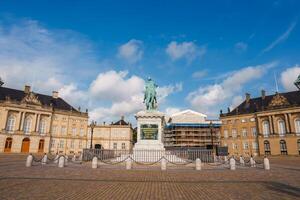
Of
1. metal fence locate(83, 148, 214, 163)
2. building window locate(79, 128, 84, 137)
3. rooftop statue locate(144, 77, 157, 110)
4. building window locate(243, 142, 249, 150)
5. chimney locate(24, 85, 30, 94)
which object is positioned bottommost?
metal fence locate(83, 148, 214, 163)

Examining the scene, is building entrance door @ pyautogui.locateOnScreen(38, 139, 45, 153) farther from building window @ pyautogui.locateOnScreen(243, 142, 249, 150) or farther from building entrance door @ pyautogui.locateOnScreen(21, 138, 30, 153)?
building window @ pyautogui.locateOnScreen(243, 142, 249, 150)

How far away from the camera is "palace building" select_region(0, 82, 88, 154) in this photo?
51.6 meters

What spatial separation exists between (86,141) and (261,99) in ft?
180

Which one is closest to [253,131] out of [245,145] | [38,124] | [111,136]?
[245,145]

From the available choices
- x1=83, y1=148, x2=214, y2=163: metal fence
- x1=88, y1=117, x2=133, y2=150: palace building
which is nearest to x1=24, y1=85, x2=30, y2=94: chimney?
x1=88, y1=117, x2=133, y2=150: palace building

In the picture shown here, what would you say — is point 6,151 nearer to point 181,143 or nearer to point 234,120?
point 181,143

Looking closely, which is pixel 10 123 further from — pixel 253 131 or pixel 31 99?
pixel 253 131

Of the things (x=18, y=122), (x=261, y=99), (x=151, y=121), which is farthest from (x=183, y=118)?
(x=151, y=121)

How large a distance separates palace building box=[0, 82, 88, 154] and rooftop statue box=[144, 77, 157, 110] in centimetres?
4095

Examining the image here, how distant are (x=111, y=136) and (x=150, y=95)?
4821 cm

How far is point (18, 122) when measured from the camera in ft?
174

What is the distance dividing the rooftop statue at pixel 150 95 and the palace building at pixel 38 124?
40953 millimetres

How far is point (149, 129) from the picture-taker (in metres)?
24.7

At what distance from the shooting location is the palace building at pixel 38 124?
169ft
